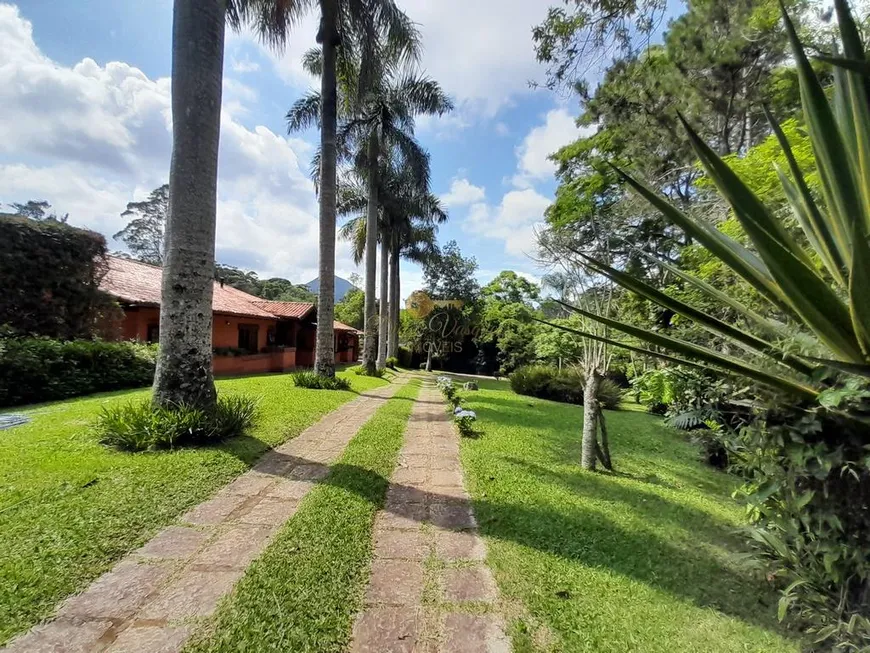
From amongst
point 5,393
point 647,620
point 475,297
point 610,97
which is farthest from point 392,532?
point 475,297

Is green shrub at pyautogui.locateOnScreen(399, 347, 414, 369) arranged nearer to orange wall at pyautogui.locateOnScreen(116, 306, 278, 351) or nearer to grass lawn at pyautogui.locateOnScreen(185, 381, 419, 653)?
Answer: orange wall at pyautogui.locateOnScreen(116, 306, 278, 351)

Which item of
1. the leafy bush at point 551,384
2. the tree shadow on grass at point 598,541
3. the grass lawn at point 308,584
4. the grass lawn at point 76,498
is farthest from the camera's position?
the leafy bush at point 551,384

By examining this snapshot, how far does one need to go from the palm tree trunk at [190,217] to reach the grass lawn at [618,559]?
4.00m

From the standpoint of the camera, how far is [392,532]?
9.84 feet

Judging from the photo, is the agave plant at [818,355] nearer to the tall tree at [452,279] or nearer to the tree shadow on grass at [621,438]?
the tree shadow on grass at [621,438]

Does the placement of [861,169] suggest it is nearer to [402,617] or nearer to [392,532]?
[402,617]

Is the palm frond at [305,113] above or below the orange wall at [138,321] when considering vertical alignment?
above

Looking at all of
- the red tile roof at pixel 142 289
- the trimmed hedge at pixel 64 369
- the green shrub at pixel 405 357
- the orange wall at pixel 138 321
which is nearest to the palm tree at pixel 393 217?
the green shrub at pixel 405 357

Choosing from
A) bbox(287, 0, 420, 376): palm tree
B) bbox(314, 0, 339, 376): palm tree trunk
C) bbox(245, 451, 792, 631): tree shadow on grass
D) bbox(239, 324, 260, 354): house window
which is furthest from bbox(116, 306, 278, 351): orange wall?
bbox(245, 451, 792, 631): tree shadow on grass

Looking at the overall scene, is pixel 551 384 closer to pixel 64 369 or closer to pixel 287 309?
pixel 64 369

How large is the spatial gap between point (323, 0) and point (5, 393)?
12.0 m

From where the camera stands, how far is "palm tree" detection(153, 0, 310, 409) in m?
4.95

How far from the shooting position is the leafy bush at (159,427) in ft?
14.5

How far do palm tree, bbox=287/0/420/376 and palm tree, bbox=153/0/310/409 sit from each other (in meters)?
6.00
